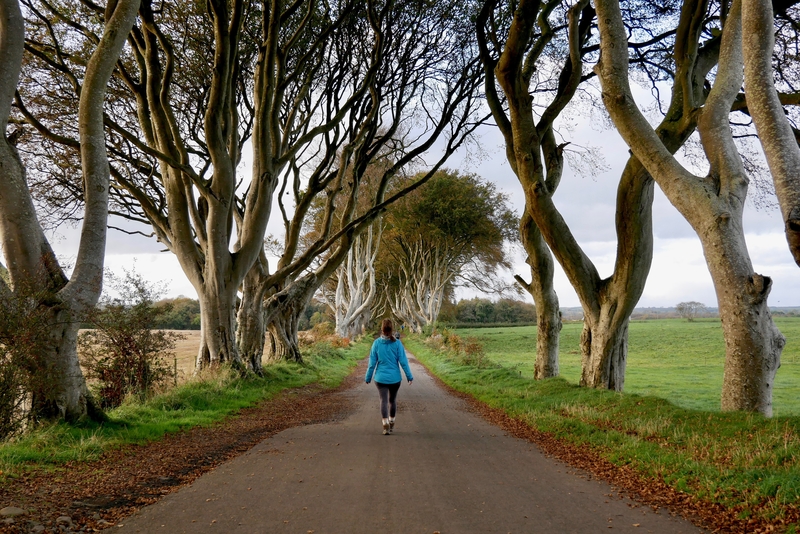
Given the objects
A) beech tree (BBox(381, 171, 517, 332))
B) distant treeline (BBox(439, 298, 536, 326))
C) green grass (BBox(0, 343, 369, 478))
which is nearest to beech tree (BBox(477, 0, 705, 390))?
green grass (BBox(0, 343, 369, 478))

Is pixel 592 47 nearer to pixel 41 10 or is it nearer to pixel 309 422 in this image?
pixel 309 422

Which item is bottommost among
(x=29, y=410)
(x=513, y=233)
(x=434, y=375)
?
(x=434, y=375)

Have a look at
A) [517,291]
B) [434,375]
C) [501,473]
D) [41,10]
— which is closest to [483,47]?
[501,473]

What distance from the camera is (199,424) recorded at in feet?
28.7

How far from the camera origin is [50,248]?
24.1 ft

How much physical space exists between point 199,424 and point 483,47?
29.9 feet

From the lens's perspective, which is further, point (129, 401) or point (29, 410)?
point (129, 401)

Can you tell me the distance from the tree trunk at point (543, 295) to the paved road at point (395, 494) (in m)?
5.95

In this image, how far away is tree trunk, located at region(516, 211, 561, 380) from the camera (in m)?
13.2

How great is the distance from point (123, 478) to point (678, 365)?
30632 mm

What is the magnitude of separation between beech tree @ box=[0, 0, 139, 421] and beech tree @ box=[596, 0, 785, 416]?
24.5 feet

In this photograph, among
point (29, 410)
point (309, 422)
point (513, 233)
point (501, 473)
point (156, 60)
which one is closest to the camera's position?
point (501, 473)

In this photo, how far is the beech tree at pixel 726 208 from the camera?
696 centimetres

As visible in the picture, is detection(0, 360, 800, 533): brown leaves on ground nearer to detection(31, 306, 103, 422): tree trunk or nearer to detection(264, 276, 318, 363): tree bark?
detection(31, 306, 103, 422): tree trunk
